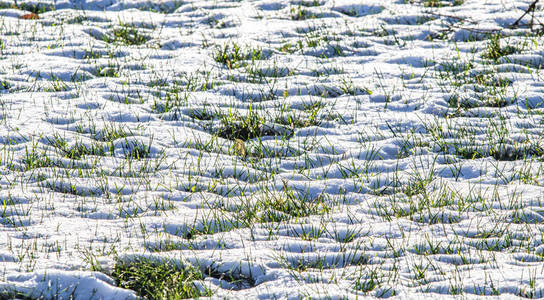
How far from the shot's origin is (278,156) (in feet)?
14.7

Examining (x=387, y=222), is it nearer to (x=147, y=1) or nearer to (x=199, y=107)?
(x=199, y=107)

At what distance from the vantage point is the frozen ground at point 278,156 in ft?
9.62

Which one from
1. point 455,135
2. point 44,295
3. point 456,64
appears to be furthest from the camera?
point 456,64

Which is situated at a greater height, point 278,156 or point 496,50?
point 496,50

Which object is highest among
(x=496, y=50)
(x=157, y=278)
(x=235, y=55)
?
(x=496, y=50)

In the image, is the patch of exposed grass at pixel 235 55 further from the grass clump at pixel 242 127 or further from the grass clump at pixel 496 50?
the grass clump at pixel 496 50

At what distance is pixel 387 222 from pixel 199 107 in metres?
2.52

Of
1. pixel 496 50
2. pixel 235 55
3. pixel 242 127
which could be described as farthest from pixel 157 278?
pixel 496 50

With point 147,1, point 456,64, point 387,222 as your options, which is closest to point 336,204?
point 387,222

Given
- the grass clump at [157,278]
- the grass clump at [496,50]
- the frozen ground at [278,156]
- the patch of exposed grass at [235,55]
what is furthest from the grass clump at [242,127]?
the grass clump at [496,50]

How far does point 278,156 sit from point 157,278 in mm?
1878

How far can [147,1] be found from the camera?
9227 mm

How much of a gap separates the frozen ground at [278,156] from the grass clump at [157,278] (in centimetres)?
5

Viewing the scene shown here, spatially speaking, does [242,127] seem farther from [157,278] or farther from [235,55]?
[157,278]
